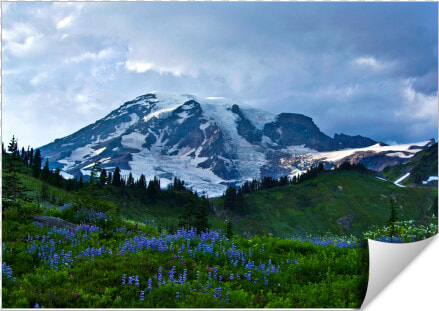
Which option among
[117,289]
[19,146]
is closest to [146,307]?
[117,289]

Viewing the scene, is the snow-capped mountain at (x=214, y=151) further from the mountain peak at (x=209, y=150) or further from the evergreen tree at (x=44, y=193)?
the evergreen tree at (x=44, y=193)

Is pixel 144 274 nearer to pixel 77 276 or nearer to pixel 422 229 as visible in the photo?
pixel 77 276

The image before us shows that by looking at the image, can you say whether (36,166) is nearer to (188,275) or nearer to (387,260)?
(188,275)

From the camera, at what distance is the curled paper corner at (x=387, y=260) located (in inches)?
271

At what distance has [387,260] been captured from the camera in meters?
7.18

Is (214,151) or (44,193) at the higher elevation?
(214,151)

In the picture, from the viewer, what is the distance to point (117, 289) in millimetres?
5301

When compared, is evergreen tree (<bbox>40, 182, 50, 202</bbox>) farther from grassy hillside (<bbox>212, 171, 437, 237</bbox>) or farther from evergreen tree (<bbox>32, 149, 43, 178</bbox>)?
grassy hillside (<bbox>212, 171, 437, 237</bbox>)

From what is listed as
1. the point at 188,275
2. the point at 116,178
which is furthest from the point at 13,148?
the point at 116,178

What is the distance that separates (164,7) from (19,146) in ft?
18.8

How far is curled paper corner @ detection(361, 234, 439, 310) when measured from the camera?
22.6 feet

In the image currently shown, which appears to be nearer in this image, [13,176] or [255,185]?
[13,176]

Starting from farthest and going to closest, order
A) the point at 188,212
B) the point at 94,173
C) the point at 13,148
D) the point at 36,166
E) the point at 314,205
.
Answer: the point at 314,205 < the point at 36,166 < the point at 188,212 < the point at 94,173 < the point at 13,148

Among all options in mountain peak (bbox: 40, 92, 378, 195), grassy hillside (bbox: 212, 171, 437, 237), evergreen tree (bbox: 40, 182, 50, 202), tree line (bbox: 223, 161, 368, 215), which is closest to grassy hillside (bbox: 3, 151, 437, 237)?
grassy hillside (bbox: 212, 171, 437, 237)
